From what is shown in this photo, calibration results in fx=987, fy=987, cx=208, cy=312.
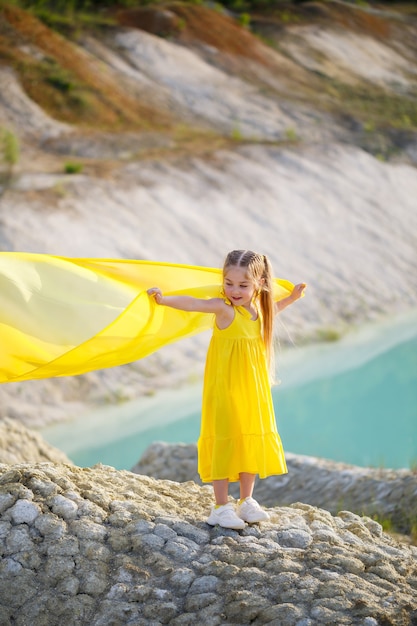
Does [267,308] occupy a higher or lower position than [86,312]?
higher

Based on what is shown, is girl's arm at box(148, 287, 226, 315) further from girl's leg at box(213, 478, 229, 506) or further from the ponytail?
girl's leg at box(213, 478, 229, 506)

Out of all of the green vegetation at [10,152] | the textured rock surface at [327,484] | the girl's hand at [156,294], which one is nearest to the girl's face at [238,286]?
the girl's hand at [156,294]

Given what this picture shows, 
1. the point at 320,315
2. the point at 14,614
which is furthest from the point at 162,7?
the point at 14,614

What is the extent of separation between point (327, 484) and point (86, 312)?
3.21 metres

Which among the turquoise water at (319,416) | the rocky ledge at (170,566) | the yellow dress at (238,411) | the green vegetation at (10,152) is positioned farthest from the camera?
the green vegetation at (10,152)

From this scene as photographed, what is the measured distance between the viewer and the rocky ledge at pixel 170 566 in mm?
4223

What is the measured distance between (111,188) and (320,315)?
3.87 m

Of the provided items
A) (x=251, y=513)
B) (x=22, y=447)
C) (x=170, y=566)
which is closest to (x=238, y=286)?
(x=251, y=513)

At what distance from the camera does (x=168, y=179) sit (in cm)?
1656

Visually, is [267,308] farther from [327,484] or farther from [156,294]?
[327,484]

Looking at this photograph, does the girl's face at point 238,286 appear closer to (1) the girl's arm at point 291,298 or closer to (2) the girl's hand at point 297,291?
(1) the girl's arm at point 291,298

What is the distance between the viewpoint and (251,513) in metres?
4.79

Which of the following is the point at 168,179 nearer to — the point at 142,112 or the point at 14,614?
the point at 142,112

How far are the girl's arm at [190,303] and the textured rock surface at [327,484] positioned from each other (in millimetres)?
2767
